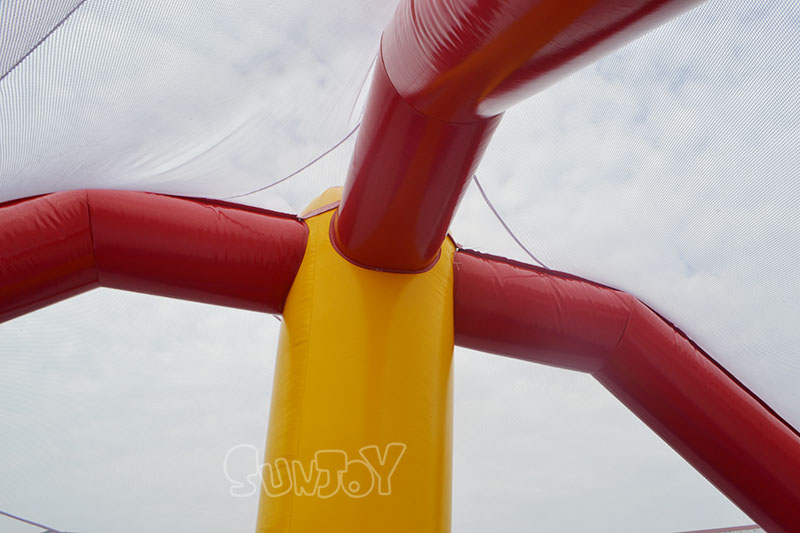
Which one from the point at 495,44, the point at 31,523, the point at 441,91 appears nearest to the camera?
the point at 495,44

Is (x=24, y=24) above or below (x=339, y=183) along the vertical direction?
below

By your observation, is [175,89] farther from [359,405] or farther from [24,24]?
[359,405]

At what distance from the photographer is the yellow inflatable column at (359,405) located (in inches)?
64.9

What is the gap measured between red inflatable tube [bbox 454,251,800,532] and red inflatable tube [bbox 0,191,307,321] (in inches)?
24.9

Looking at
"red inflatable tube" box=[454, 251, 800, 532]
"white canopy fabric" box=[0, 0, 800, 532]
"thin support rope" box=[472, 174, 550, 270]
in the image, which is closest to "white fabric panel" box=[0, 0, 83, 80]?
"white canopy fabric" box=[0, 0, 800, 532]

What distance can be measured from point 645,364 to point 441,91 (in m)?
1.38

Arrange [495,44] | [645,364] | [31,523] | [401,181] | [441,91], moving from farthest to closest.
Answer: [31,523], [645,364], [401,181], [441,91], [495,44]

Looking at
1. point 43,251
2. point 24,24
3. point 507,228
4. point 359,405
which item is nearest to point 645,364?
point 507,228

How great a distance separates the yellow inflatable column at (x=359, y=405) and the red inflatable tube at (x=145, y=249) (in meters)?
0.13

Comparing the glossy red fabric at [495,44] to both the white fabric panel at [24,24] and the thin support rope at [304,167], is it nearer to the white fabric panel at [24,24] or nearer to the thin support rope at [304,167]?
the white fabric panel at [24,24]

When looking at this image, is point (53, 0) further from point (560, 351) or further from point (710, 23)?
point (560, 351)

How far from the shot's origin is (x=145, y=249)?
1.92 meters

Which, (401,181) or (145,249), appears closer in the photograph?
(401,181)

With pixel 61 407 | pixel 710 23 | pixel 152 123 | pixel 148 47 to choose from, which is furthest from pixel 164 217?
pixel 710 23
